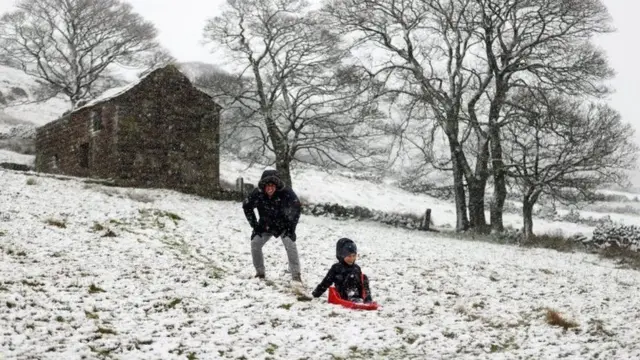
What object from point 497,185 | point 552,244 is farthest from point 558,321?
point 497,185

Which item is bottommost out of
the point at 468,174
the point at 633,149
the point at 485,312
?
the point at 485,312

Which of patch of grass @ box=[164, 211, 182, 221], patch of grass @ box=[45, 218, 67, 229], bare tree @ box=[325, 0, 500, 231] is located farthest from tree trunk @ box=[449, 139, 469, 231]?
patch of grass @ box=[45, 218, 67, 229]

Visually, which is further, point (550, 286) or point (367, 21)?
point (367, 21)

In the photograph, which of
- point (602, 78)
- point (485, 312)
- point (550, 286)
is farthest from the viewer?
point (602, 78)

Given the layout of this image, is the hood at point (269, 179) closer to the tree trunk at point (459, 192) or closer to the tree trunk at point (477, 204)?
the tree trunk at point (477, 204)

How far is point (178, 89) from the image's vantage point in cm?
2322

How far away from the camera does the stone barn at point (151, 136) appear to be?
21.7 meters

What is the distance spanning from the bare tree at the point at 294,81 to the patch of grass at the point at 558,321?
1427cm

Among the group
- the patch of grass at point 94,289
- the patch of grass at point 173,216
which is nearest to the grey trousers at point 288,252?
the patch of grass at point 94,289

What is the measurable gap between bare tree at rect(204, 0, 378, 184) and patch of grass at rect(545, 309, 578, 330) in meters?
14.3

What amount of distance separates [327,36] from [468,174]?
8.44 m

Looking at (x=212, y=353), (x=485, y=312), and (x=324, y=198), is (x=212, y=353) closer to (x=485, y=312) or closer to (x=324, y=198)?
(x=485, y=312)

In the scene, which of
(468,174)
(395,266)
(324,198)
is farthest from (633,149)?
(395,266)

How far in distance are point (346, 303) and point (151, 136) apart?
1740 centimetres
